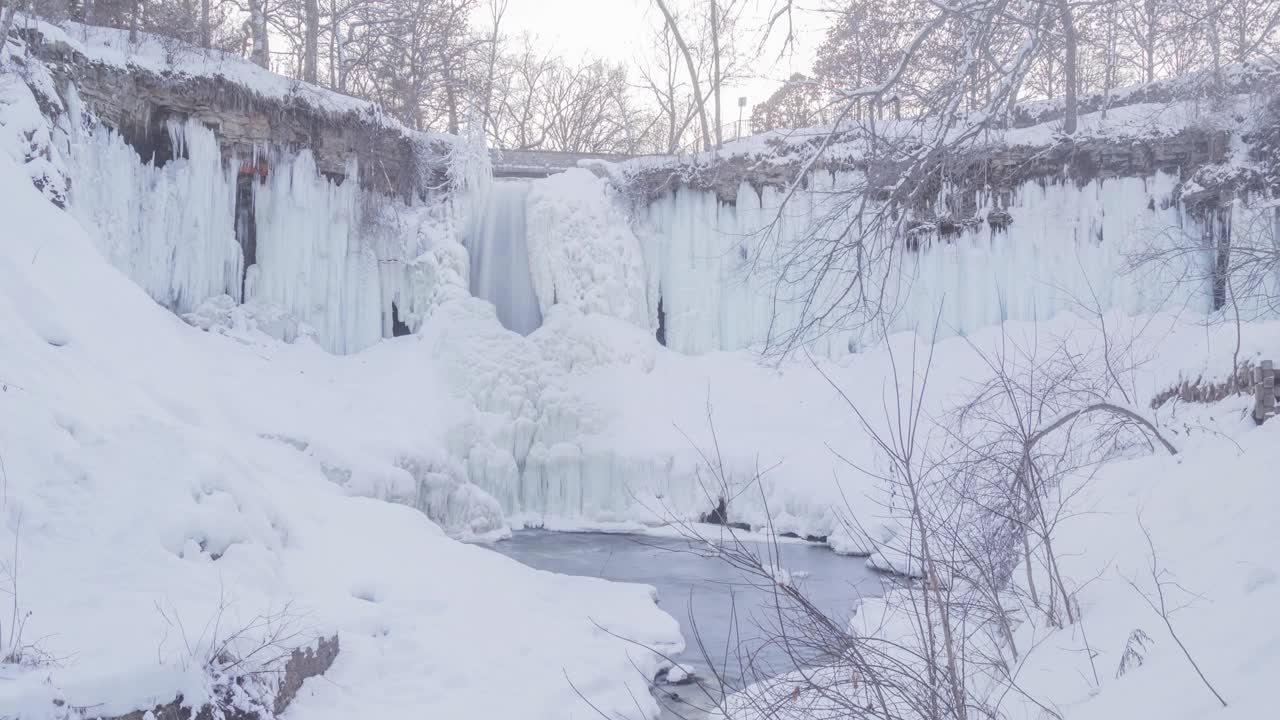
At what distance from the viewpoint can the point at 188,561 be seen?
505 cm

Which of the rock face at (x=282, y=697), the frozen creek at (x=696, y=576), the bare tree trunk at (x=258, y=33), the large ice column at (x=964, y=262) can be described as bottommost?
the frozen creek at (x=696, y=576)

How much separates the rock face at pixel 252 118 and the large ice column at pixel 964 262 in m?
4.33

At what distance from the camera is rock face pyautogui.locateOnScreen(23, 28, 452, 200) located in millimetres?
11531

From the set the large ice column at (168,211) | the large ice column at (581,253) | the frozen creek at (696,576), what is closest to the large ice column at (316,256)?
the large ice column at (168,211)

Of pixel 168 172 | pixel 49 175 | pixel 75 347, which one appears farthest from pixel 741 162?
pixel 75 347

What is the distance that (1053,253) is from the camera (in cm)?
1513

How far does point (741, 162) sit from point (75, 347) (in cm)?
1208

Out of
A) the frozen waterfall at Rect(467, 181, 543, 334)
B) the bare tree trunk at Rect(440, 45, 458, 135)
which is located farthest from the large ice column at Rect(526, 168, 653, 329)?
the bare tree trunk at Rect(440, 45, 458, 135)

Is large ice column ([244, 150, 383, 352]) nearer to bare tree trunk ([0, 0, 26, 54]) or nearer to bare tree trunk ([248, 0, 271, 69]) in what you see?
bare tree trunk ([248, 0, 271, 69])

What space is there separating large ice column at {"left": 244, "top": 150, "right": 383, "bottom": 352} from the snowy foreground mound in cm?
399

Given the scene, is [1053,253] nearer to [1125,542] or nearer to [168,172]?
[1125,542]

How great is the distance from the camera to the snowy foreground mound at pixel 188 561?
4.16 metres

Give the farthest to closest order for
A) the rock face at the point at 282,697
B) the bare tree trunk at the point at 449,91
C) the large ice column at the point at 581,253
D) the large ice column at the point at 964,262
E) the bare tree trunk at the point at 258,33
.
Answer: the bare tree trunk at the point at 449,91 < the bare tree trunk at the point at 258,33 < the large ice column at the point at 581,253 < the large ice column at the point at 964,262 < the rock face at the point at 282,697

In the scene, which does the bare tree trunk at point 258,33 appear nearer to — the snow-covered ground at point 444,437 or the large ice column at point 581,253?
the snow-covered ground at point 444,437
